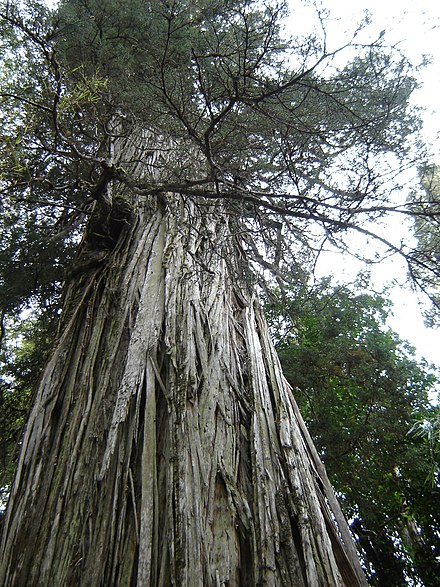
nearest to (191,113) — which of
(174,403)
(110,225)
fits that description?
(110,225)

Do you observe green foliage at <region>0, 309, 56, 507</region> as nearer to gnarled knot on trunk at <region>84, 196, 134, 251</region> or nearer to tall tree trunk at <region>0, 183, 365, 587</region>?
gnarled knot on trunk at <region>84, 196, 134, 251</region>

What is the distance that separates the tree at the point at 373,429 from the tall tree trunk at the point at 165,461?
1.38 m

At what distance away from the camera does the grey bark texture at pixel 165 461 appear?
4.83ft

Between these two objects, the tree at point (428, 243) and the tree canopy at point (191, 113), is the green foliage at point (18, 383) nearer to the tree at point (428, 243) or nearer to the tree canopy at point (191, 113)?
the tree canopy at point (191, 113)

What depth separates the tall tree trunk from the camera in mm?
1472

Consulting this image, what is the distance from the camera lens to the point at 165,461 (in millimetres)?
1730

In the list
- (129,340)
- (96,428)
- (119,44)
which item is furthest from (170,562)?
(119,44)

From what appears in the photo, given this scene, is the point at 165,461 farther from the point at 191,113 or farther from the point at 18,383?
the point at 18,383

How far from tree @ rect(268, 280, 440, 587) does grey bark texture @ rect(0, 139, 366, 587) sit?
4.64ft

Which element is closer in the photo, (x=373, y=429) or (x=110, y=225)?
(x=110, y=225)

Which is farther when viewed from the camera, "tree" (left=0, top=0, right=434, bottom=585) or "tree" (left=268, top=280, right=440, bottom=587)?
"tree" (left=268, top=280, right=440, bottom=587)

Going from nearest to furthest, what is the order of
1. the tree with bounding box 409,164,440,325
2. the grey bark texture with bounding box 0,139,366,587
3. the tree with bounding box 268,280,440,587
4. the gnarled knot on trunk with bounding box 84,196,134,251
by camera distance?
the grey bark texture with bounding box 0,139,366,587 < the tree with bounding box 409,164,440,325 < the gnarled knot on trunk with bounding box 84,196,134,251 < the tree with bounding box 268,280,440,587

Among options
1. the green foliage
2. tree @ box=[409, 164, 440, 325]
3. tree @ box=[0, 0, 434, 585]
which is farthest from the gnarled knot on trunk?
tree @ box=[409, 164, 440, 325]

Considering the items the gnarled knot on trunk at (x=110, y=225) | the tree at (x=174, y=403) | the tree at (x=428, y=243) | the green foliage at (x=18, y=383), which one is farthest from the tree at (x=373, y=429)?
the green foliage at (x=18, y=383)
